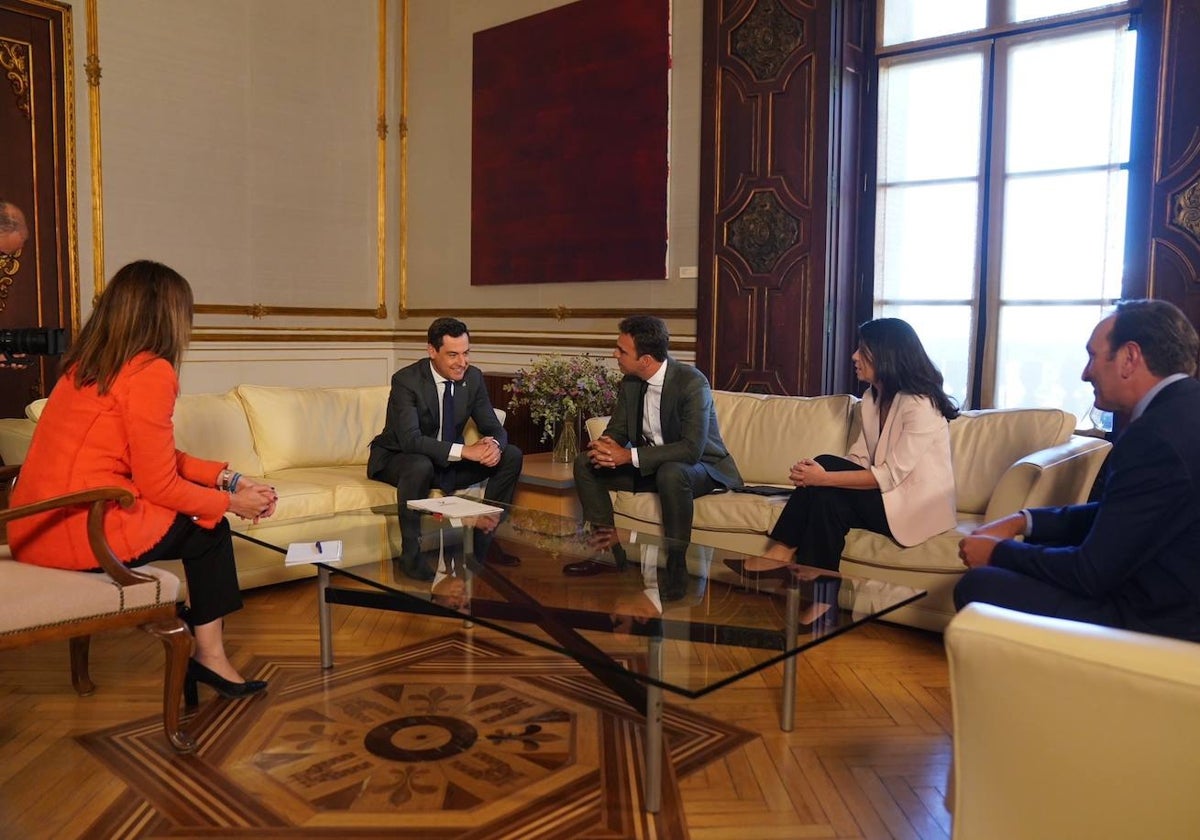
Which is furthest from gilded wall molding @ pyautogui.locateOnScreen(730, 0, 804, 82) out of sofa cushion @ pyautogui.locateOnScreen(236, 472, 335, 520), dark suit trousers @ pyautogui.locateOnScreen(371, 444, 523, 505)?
sofa cushion @ pyautogui.locateOnScreen(236, 472, 335, 520)

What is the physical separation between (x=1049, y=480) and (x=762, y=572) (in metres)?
1.14

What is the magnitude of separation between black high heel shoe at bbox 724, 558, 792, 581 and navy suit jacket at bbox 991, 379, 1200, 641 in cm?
77

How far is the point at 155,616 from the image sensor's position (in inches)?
95.5

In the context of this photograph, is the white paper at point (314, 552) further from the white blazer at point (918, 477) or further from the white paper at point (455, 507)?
the white blazer at point (918, 477)

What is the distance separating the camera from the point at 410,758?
238cm

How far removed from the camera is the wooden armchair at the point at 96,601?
7.29 feet

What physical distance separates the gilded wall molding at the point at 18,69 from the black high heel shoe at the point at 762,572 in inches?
180

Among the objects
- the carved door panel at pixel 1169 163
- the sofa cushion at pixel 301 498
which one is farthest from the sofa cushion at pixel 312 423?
the carved door panel at pixel 1169 163

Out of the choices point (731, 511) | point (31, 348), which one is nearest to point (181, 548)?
point (31, 348)

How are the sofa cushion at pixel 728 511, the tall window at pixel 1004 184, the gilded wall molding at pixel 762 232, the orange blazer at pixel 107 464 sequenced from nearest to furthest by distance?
the orange blazer at pixel 107 464 < the sofa cushion at pixel 728 511 < the tall window at pixel 1004 184 < the gilded wall molding at pixel 762 232

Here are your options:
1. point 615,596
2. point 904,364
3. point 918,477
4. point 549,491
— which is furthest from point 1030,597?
point 549,491

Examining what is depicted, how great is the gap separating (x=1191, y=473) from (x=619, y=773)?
4.51ft

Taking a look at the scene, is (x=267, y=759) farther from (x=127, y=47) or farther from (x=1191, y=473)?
(x=127, y=47)

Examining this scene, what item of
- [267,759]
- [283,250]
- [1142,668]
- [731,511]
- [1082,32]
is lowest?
[267,759]
